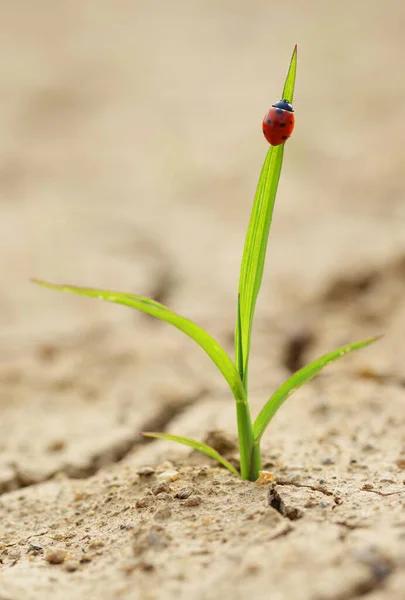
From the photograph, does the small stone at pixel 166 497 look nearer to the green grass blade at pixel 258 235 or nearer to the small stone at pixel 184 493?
the small stone at pixel 184 493

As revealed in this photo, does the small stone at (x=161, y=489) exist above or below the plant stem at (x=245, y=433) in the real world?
below

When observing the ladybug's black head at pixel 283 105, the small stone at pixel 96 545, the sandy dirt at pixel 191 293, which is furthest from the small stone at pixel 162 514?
the ladybug's black head at pixel 283 105

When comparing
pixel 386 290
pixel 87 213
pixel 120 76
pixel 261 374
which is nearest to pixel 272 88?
pixel 120 76

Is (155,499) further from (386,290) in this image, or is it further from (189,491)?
(386,290)

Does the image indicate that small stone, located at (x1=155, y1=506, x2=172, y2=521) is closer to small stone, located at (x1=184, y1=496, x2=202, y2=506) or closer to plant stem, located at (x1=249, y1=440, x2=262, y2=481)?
small stone, located at (x1=184, y1=496, x2=202, y2=506)

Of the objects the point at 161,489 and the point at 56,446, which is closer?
the point at 161,489

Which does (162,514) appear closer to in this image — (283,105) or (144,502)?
(144,502)

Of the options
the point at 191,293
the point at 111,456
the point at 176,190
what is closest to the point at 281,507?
the point at 111,456

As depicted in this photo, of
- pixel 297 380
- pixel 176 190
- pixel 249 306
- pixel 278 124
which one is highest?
pixel 176 190
